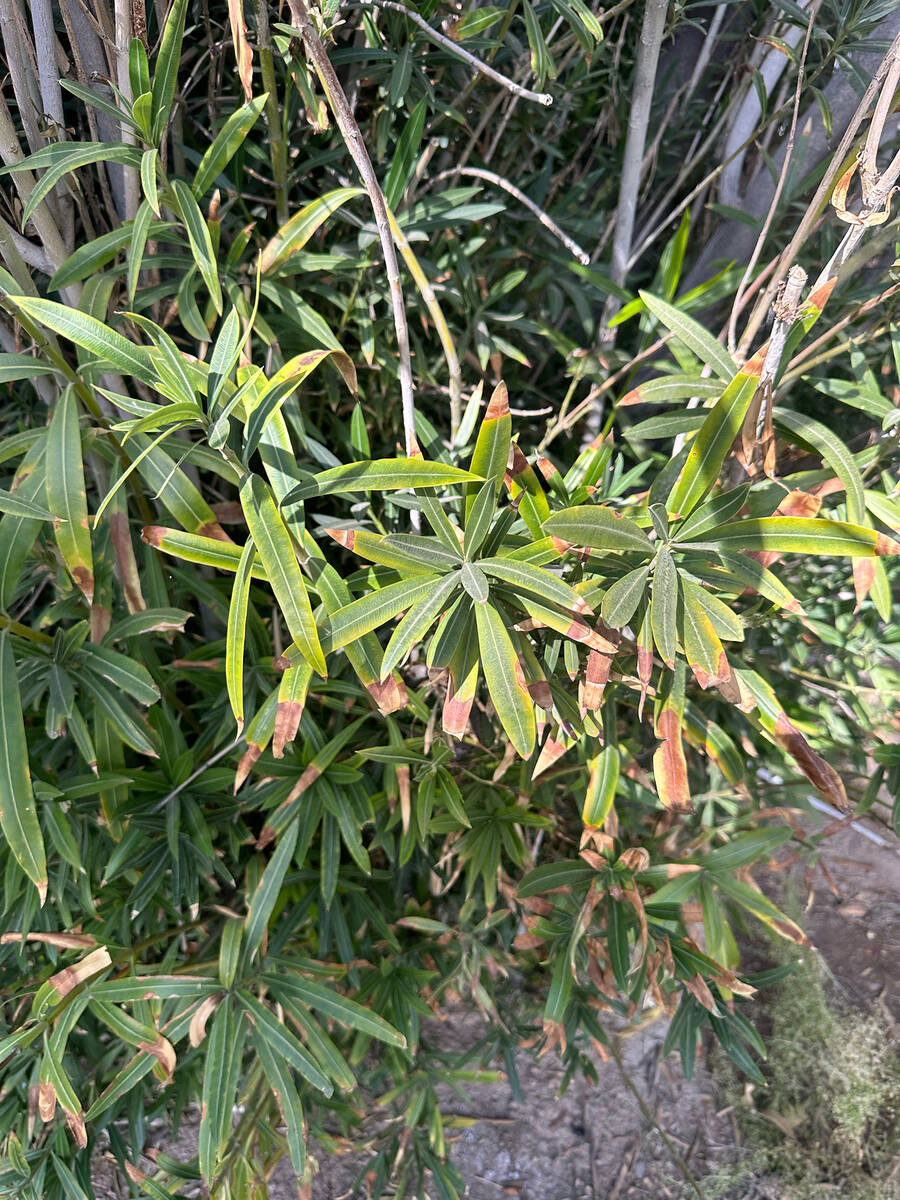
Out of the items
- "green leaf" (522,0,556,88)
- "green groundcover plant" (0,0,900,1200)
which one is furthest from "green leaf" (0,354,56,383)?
"green leaf" (522,0,556,88)

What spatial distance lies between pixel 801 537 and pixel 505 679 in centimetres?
27

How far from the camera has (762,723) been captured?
766 millimetres

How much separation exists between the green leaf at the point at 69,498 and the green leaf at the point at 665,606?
1.75 feet

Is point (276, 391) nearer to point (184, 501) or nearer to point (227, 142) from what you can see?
point (184, 501)

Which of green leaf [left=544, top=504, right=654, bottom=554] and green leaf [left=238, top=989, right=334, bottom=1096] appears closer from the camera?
green leaf [left=544, top=504, right=654, bottom=554]

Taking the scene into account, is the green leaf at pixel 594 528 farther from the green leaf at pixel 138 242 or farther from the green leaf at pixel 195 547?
Result: the green leaf at pixel 138 242

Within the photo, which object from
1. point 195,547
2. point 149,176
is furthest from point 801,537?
point 149,176

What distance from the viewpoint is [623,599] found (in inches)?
25.7

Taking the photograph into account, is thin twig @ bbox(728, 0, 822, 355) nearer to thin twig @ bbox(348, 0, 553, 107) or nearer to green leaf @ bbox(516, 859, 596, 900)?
thin twig @ bbox(348, 0, 553, 107)

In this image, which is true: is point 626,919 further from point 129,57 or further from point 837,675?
point 129,57

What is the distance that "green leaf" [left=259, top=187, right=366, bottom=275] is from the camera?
821mm

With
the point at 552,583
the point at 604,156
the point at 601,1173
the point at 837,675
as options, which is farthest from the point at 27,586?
the point at 601,1173

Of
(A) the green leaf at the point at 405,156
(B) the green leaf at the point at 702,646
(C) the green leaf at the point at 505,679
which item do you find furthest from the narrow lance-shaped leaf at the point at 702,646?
(A) the green leaf at the point at 405,156

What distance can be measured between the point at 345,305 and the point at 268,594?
1.27 feet
